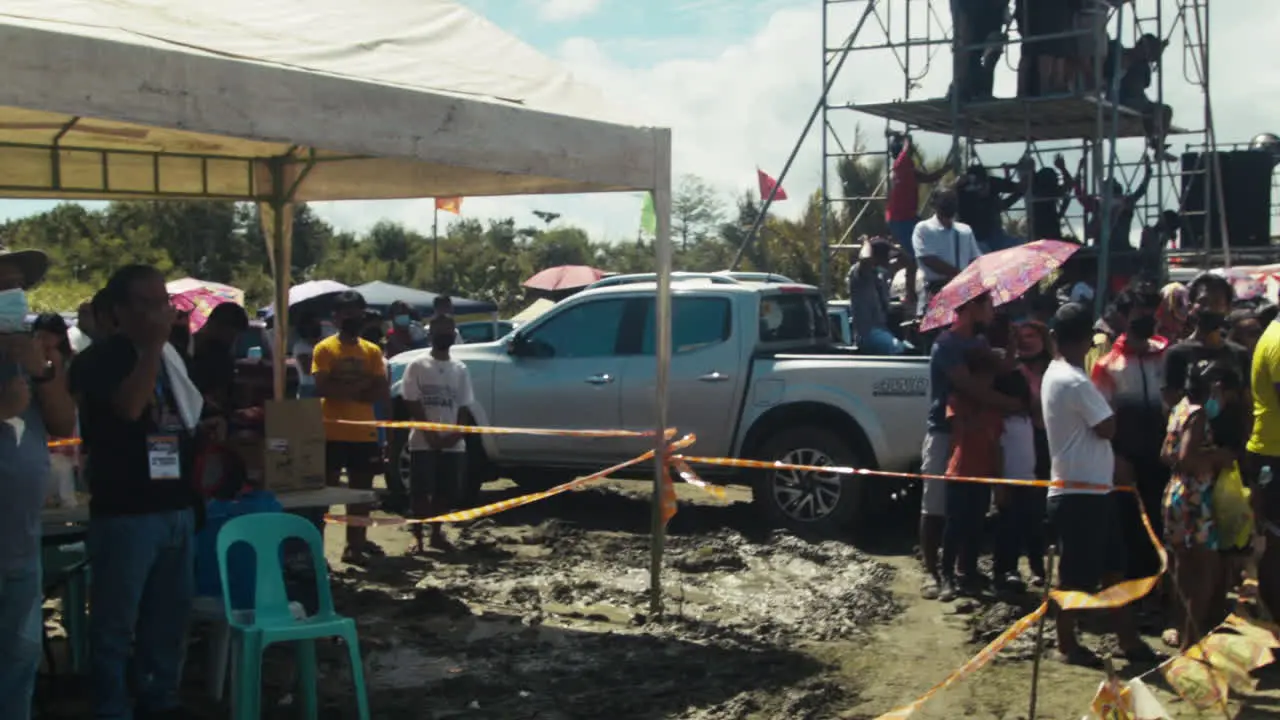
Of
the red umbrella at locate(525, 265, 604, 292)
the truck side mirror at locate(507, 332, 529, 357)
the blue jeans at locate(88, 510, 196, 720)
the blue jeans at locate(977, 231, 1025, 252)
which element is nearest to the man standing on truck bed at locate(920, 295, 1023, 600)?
the truck side mirror at locate(507, 332, 529, 357)

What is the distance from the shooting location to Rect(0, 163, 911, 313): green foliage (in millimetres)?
33281

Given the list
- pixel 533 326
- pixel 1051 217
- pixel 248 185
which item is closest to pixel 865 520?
pixel 533 326

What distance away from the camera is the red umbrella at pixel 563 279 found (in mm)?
29000

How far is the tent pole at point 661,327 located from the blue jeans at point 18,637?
3464 mm

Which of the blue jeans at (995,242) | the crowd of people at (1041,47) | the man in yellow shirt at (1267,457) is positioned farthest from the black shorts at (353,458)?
the crowd of people at (1041,47)

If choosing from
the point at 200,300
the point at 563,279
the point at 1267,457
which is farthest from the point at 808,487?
the point at 563,279

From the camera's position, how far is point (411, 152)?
5848 millimetres

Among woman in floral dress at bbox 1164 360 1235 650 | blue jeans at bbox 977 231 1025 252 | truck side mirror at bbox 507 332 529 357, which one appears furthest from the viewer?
blue jeans at bbox 977 231 1025 252

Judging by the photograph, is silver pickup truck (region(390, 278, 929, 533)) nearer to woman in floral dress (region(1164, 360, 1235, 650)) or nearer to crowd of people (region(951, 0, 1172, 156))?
woman in floral dress (region(1164, 360, 1235, 650))

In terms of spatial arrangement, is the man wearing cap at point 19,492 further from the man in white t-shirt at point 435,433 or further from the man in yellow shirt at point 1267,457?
the man in yellow shirt at point 1267,457

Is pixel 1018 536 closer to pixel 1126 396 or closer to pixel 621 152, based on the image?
pixel 1126 396

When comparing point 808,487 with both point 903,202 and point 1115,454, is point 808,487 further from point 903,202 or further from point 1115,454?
point 903,202

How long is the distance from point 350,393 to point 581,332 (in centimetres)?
255

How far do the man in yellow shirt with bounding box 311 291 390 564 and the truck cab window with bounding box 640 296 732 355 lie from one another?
246 centimetres
